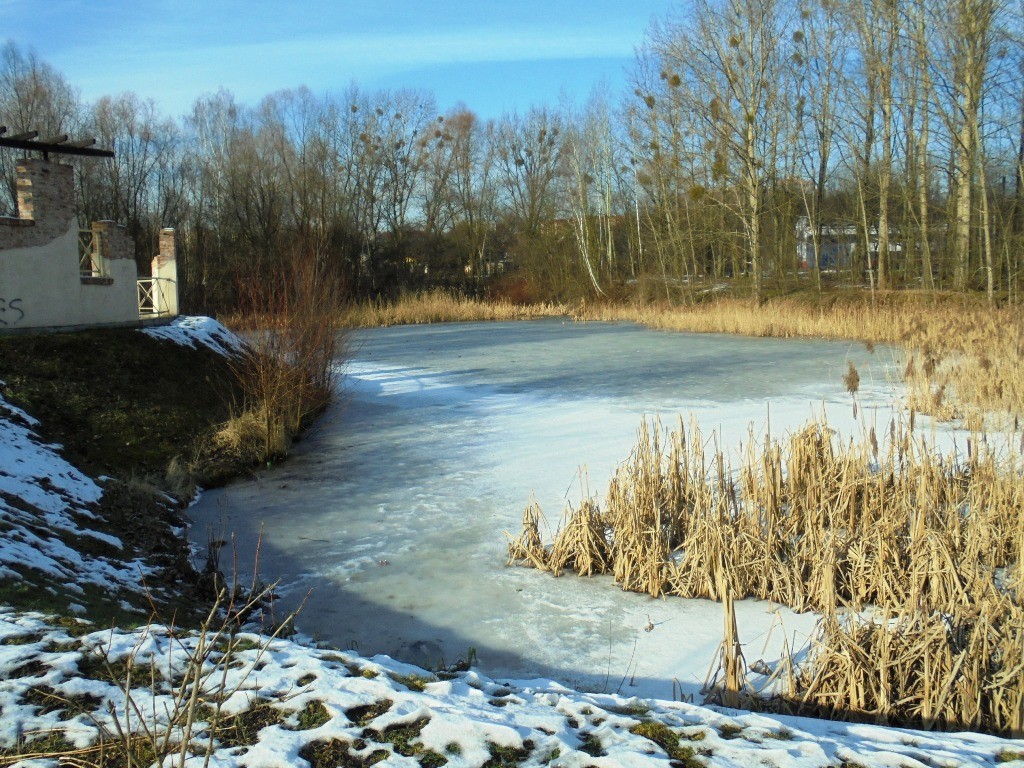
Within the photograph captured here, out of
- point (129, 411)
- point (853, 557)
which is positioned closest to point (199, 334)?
point (129, 411)

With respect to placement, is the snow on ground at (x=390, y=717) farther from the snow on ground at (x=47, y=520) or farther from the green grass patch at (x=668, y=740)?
the snow on ground at (x=47, y=520)

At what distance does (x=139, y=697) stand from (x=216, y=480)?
6368 mm

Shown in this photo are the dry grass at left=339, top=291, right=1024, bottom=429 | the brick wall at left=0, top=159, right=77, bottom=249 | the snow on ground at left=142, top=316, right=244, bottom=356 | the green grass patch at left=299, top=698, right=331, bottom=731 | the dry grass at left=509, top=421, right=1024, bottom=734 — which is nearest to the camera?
the green grass patch at left=299, top=698, right=331, bottom=731

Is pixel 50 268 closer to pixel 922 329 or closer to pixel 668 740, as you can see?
pixel 668 740

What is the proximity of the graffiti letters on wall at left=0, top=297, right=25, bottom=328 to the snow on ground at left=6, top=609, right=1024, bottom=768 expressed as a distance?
9832 mm

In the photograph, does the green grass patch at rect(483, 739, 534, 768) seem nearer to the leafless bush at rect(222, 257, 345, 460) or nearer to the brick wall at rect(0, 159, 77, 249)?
the leafless bush at rect(222, 257, 345, 460)

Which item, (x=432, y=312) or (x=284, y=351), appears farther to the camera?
(x=432, y=312)

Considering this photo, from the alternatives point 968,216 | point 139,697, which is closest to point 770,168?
point 968,216

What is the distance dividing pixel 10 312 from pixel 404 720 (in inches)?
441

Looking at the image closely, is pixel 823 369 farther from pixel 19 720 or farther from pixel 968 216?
pixel 19 720

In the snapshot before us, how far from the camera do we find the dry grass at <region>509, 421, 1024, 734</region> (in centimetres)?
352

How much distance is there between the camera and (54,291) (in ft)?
39.8

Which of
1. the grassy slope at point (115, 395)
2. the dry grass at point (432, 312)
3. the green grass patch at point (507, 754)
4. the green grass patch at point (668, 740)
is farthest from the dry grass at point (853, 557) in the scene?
the dry grass at point (432, 312)

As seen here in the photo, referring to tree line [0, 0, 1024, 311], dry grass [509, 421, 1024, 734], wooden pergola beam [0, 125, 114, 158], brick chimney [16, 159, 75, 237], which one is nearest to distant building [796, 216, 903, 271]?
tree line [0, 0, 1024, 311]
